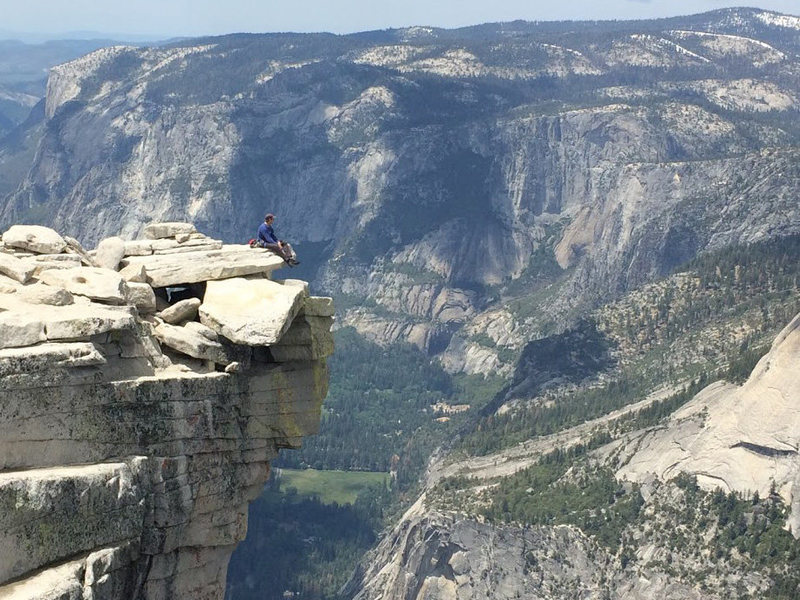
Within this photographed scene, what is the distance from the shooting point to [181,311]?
60656mm

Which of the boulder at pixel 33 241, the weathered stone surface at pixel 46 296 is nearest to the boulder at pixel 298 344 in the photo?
the weathered stone surface at pixel 46 296

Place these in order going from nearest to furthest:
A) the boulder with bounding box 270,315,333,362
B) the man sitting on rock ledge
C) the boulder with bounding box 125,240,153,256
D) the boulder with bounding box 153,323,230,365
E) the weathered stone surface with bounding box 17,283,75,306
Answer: the weathered stone surface with bounding box 17,283,75,306
the boulder with bounding box 153,323,230,365
the boulder with bounding box 270,315,333,362
the boulder with bounding box 125,240,153,256
the man sitting on rock ledge

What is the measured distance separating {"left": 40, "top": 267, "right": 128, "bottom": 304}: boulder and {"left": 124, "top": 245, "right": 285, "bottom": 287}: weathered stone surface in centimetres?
390

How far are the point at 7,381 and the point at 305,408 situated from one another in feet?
57.0

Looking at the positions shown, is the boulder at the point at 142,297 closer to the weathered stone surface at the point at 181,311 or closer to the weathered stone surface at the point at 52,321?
the weathered stone surface at the point at 181,311

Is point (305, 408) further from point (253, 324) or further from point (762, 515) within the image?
Result: point (762, 515)

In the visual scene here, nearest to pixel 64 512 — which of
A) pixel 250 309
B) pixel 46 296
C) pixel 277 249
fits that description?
pixel 46 296

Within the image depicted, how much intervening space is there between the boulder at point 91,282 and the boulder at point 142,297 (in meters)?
0.57

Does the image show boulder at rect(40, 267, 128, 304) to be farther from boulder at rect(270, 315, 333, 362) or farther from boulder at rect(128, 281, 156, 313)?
boulder at rect(270, 315, 333, 362)

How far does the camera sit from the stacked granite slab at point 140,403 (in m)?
49.4

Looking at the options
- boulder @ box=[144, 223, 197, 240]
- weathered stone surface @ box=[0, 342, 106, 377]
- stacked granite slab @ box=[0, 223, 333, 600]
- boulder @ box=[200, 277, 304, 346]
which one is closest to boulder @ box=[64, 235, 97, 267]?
stacked granite slab @ box=[0, 223, 333, 600]

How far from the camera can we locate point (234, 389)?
59219 millimetres

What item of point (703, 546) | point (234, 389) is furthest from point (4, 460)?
point (703, 546)

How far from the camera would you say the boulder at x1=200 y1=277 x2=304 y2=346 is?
193 feet
